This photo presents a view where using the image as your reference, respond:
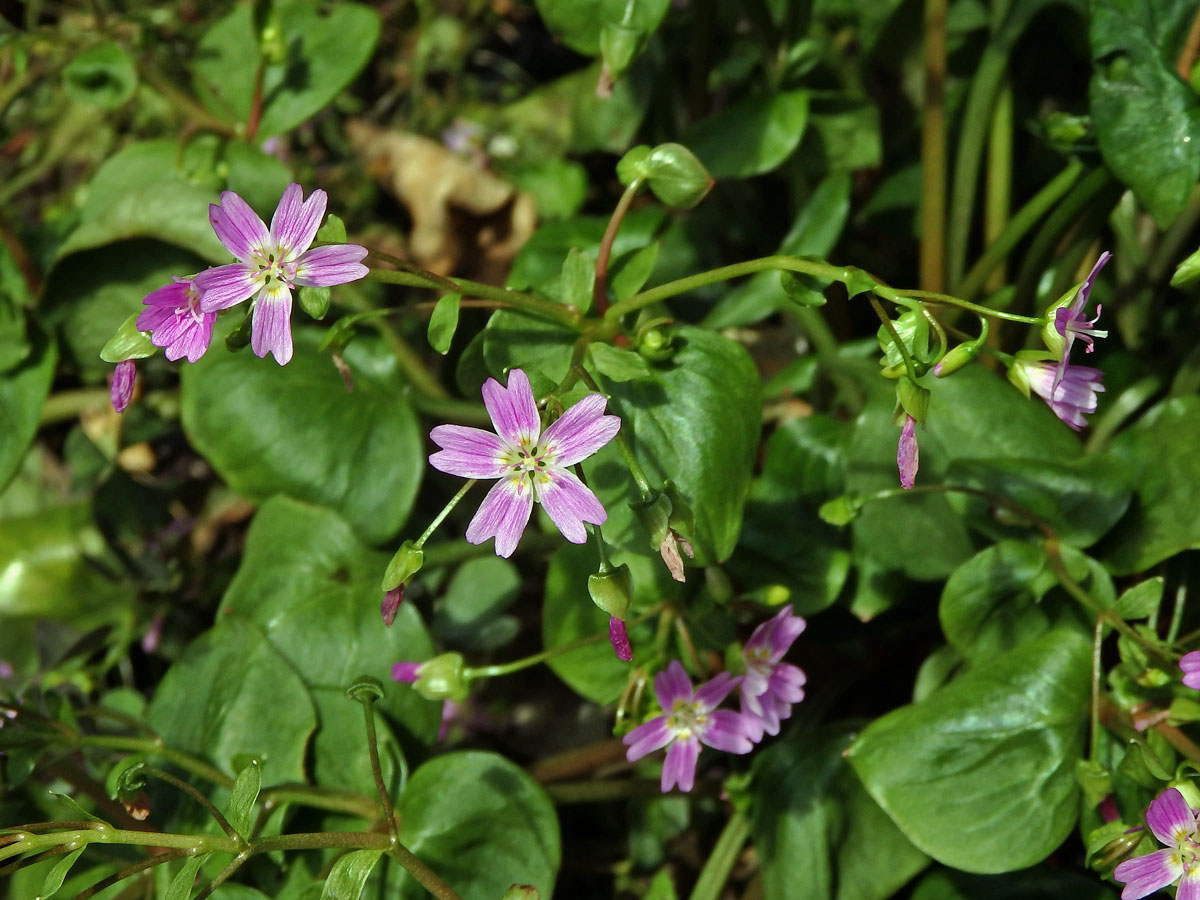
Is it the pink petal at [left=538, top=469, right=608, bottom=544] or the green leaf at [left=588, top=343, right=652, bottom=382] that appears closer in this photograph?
the pink petal at [left=538, top=469, right=608, bottom=544]

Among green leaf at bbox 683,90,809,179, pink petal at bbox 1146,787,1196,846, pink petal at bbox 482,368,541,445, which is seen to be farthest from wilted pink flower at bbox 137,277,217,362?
pink petal at bbox 1146,787,1196,846

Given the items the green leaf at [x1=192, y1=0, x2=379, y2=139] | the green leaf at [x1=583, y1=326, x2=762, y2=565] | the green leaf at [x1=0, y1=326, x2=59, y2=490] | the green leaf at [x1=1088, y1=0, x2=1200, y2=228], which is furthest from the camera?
the green leaf at [x1=192, y1=0, x2=379, y2=139]

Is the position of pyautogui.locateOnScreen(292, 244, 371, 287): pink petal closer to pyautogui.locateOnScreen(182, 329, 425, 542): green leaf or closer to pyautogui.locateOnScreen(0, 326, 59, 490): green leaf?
pyautogui.locateOnScreen(182, 329, 425, 542): green leaf

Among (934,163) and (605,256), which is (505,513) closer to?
(605,256)

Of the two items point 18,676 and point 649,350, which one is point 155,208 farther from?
point 649,350

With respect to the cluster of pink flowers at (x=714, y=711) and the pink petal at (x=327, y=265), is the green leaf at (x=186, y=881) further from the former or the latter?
the pink petal at (x=327, y=265)

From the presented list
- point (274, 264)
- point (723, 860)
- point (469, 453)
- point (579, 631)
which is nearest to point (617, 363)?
point (469, 453)

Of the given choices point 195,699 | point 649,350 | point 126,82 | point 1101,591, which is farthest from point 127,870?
point 126,82
